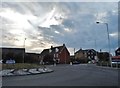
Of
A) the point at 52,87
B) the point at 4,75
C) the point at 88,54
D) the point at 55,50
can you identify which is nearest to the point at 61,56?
the point at 55,50

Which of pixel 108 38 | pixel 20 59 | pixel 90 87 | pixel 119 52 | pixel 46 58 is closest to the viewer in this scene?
pixel 90 87

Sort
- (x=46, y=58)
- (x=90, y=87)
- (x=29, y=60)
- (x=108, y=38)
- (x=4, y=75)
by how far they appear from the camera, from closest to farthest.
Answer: (x=90, y=87), (x=4, y=75), (x=108, y=38), (x=29, y=60), (x=46, y=58)

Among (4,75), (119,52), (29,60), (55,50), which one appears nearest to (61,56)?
(55,50)

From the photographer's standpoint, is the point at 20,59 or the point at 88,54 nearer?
the point at 20,59

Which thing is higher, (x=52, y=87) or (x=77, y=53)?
(x=77, y=53)

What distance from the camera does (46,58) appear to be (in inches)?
4058

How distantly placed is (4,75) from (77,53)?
144591mm

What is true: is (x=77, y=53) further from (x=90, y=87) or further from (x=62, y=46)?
(x=90, y=87)

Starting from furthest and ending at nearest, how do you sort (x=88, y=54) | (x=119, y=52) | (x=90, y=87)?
(x=88, y=54) < (x=119, y=52) < (x=90, y=87)

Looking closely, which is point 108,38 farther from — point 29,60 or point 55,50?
point 55,50

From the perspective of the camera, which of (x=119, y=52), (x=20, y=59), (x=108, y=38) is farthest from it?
(x=119, y=52)

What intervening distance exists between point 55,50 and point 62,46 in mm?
4209

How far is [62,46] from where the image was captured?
397 ft

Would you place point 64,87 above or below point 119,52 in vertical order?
below
